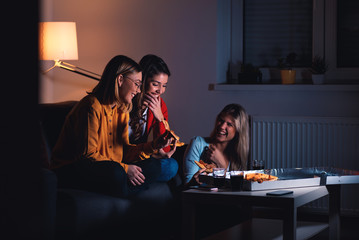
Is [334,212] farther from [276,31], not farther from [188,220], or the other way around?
[276,31]

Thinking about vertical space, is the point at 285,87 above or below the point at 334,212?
above

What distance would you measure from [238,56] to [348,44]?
2.45ft

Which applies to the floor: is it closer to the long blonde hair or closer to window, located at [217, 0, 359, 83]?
the long blonde hair

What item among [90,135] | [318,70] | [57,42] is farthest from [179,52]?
[90,135]

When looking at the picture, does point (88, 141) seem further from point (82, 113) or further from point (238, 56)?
point (238, 56)

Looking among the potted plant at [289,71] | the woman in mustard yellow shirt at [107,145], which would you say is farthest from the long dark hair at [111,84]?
the potted plant at [289,71]

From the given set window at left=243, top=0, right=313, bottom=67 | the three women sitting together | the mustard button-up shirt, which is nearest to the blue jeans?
the three women sitting together

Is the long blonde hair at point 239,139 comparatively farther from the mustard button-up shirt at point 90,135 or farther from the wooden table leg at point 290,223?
the wooden table leg at point 290,223

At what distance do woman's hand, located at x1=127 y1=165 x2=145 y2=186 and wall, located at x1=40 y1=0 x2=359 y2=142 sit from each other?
46.8 inches

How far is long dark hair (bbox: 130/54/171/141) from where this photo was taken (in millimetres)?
2520

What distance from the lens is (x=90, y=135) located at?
6.75ft

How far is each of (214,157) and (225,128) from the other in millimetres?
159

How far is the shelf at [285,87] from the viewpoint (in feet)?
9.73

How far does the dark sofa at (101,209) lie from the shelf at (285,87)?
0.74 meters
